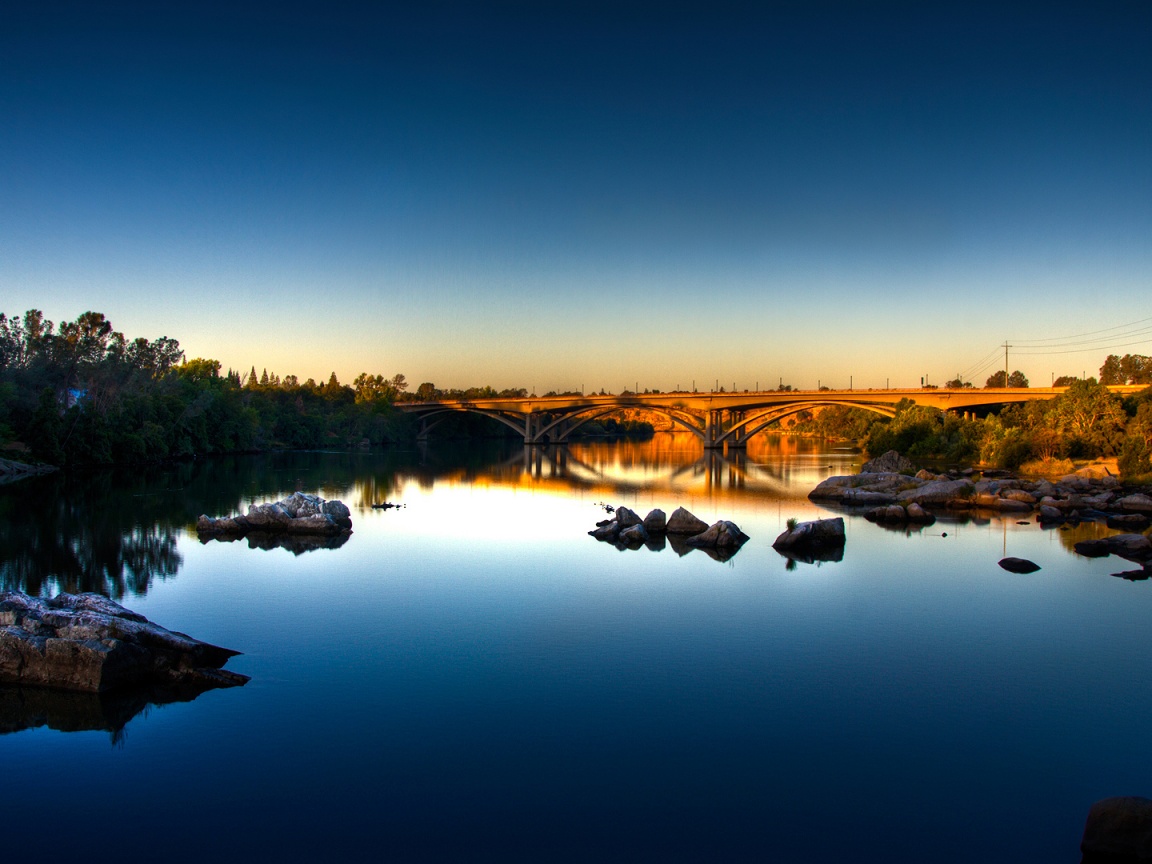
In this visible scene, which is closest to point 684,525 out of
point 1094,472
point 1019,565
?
point 1019,565

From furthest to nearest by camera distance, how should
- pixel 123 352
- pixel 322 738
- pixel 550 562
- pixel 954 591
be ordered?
pixel 123 352 < pixel 550 562 < pixel 954 591 < pixel 322 738

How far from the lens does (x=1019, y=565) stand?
20969 mm

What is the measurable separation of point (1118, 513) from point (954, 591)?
17.0 m

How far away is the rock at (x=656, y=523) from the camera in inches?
1008

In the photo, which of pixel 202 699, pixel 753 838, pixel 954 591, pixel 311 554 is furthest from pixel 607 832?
pixel 311 554

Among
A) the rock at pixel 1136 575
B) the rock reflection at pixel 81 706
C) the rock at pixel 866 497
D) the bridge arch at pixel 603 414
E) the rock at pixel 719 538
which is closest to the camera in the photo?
the rock reflection at pixel 81 706

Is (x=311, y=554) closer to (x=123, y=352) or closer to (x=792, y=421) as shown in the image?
(x=123, y=352)

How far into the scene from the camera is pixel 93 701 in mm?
10852

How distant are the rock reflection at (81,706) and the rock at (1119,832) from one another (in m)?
10.6

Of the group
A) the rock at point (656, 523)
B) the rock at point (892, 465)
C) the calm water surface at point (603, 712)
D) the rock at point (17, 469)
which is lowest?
the calm water surface at point (603, 712)

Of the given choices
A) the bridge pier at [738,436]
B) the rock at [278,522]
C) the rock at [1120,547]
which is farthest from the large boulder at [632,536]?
the bridge pier at [738,436]

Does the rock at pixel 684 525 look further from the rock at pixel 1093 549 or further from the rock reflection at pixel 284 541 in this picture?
the rock at pixel 1093 549

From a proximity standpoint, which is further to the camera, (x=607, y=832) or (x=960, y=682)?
(x=960, y=682)

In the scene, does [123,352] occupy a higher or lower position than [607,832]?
higher
